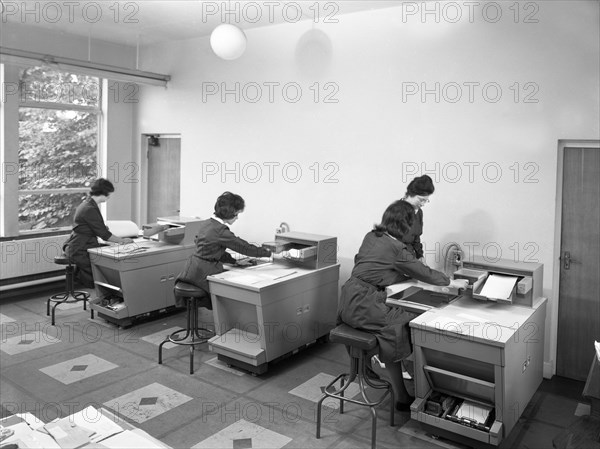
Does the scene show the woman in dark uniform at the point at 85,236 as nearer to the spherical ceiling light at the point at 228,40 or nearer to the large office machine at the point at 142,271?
the large office machine at the point at 142,271

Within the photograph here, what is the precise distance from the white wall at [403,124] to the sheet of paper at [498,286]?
2.57 feet

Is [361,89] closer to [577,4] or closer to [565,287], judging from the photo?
[577,4]

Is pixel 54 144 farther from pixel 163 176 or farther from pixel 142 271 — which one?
pixel 142 271

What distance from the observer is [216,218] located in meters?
4.40

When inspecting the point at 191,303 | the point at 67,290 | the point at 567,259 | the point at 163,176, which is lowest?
the point at 67,290

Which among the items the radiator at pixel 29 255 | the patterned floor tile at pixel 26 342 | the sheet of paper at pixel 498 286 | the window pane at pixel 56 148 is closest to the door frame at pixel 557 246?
the sheet of paper at pixel 498 286

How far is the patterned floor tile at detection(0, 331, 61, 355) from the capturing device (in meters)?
4.52

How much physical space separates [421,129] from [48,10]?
3.84 m

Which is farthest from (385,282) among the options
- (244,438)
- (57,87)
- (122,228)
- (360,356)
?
(57,87)

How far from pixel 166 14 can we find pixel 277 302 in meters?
3.12

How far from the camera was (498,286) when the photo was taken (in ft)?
11.3

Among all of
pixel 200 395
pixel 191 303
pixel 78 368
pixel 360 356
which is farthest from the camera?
pixel 191 303

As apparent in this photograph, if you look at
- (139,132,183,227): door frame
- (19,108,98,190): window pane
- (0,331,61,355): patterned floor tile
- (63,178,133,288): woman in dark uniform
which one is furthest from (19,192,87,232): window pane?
(0,331,61,355): patterned floor tile

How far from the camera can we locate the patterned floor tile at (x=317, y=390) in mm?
3691
